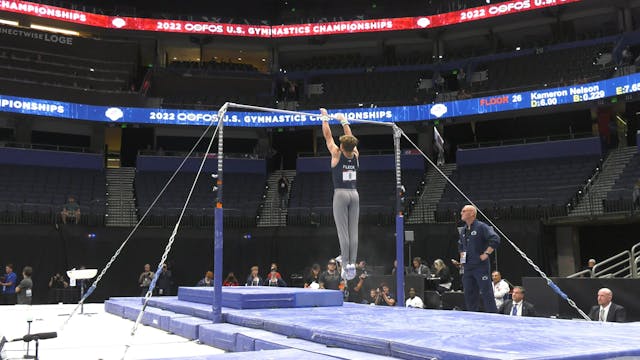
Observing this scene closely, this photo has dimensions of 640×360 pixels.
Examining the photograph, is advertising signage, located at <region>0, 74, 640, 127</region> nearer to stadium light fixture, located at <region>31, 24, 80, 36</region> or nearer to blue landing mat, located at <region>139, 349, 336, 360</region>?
stadium light fixture, located at <region>31, 24, 80, 36</region>

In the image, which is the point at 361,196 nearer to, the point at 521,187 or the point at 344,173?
the point at 521,187

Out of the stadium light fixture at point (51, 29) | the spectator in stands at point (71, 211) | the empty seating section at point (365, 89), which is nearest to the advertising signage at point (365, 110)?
the empty seating section at point (365, 89)

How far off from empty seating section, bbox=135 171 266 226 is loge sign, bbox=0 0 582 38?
8080 millimetres

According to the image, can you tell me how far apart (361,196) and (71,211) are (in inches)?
512

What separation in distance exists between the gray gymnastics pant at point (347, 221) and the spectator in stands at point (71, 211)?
16.5m

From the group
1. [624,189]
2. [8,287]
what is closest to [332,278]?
[8,287]

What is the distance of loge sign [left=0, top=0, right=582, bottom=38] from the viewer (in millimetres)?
28656

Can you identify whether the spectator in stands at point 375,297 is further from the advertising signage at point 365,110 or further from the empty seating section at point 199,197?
the advertising signage at point 365,110

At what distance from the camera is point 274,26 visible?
3209cm

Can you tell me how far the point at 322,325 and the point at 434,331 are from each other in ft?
4.50

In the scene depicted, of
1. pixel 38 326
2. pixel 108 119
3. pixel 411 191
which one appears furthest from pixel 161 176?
pixel 38 326

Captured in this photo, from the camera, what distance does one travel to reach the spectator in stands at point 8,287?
60.6ft

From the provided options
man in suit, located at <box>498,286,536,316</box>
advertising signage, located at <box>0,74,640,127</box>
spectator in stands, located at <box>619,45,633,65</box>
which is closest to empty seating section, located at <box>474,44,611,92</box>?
spectator in stands, located at <box>619,45,633,65</box>

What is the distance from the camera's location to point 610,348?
4816mm
